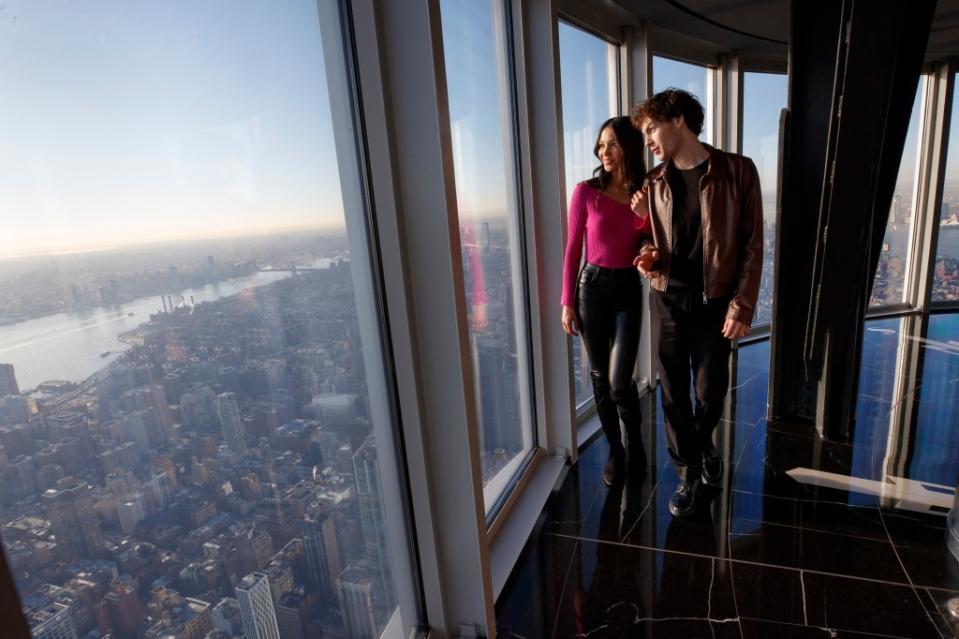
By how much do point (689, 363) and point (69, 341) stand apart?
2.16m

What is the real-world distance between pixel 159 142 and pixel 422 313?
769 mm

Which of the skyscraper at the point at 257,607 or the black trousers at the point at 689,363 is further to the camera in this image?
the black trousers at the point at 689,363

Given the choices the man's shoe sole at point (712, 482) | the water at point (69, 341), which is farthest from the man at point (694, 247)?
the water at point (69, 341)

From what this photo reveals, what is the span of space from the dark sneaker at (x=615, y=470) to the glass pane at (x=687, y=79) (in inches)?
97.6

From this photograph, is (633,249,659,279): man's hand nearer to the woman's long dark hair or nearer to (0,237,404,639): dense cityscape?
the woman's long dark hair

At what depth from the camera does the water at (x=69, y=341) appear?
0.64 meters

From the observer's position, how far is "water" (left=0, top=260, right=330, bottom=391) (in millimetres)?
642

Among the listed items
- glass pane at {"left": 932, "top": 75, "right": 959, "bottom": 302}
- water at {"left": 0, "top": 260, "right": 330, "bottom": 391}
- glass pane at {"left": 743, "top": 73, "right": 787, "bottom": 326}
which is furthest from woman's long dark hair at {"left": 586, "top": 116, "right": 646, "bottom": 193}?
glass pane at {"left": 932, "top": 75, "right": 959, "bottom": 302}

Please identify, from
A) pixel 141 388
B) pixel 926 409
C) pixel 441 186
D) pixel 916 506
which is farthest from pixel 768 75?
pixel 141 388

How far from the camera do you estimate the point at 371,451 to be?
4.81ft

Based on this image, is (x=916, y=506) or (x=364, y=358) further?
(x=916, y=506)

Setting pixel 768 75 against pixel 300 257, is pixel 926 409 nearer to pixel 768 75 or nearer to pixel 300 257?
pixel 768 75

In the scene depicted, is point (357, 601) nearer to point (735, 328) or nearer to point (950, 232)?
point (735, 328)

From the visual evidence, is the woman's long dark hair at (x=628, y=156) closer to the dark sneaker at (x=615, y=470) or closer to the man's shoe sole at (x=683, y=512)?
the dark sneaker at (x=615, y=470)
